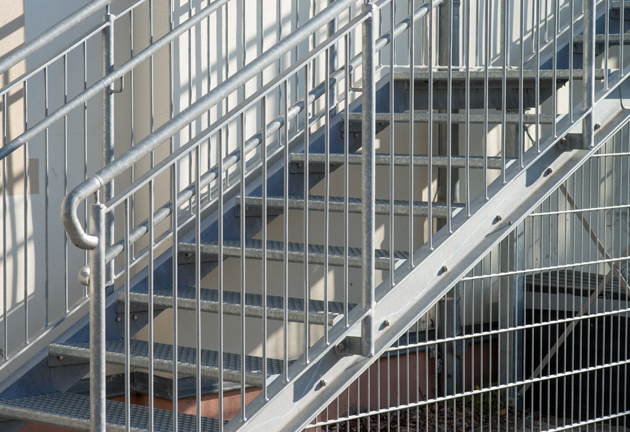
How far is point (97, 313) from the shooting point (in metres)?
2.04

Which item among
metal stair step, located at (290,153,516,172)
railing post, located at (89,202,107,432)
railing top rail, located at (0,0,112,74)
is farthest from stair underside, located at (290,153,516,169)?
railing post, located at (89,202,107,432)

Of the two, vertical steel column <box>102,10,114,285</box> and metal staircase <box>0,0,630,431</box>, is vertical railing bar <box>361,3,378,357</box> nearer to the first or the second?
metal staircase <box>0,0,630,431</box>

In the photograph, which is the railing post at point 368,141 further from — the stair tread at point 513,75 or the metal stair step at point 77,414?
the stair tread at point 513,75

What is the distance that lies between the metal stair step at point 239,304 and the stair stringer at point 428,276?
0.56 feet

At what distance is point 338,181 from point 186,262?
4.75ft

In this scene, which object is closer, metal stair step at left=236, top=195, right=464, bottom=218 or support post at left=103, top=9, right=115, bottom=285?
metal stair step at left=236, top=195, right=464, bottom=218

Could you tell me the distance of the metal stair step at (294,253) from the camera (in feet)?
9.54

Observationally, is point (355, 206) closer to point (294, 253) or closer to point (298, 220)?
point (294, 253)

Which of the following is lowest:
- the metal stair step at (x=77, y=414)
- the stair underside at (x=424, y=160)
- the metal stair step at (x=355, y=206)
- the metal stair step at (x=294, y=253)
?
the metal stair step at (x=77, y=414)

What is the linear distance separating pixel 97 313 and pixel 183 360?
2.90 feet

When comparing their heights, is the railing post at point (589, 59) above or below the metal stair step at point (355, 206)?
above

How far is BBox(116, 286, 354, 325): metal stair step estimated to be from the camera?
2796 mm

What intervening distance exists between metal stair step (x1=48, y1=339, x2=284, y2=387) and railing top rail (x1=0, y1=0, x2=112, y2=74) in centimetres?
118

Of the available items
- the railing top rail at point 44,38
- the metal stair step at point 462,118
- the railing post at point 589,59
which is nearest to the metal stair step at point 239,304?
the metal stair step at point 462,118
